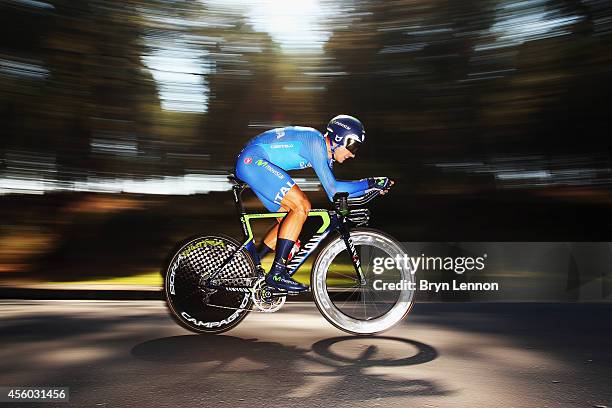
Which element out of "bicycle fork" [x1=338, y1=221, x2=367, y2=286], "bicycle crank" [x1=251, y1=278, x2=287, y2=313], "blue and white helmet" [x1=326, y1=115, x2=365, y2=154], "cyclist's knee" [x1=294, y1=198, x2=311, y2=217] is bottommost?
"bicycle crank" [x1=251, y1=278, x2=287, y2=313]

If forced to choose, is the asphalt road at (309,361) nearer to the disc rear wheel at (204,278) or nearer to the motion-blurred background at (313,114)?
the disc rear wheel at (204,278)

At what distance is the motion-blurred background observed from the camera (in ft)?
44.6

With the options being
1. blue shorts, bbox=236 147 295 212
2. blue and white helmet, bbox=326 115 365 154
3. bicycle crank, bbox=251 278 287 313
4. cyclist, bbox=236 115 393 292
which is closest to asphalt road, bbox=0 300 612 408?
bicycle crank, bbox=251 278 287 313

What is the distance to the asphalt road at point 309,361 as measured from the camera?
395 centimetres

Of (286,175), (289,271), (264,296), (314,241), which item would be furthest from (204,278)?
(286,175)

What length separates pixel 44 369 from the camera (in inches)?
179

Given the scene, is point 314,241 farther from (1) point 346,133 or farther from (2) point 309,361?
(2) point 309,361

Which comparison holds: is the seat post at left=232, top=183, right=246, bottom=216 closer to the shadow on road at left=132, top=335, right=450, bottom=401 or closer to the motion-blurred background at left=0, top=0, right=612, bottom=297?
the shadow on road at left=132, top=335, right=450, bottom=401

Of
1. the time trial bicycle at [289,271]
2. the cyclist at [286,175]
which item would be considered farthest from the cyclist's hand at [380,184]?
the time trial bicycle at [289,271]

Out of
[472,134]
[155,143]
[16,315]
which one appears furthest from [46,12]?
[472,134]

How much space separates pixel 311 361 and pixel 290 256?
120cm

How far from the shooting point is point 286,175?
580cm

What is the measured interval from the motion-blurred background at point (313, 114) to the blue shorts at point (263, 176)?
24.9ft

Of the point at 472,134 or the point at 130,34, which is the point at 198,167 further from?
the point at 472,134
